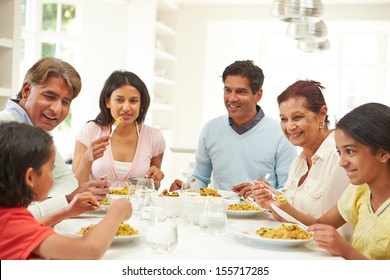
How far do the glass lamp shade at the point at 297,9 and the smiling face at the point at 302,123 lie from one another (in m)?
1.11

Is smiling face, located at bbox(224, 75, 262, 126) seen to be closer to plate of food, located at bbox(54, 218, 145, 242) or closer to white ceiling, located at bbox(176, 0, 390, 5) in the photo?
plate of food, located at bbox(54, 218, 145, 242)

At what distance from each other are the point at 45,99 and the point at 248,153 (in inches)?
51.0

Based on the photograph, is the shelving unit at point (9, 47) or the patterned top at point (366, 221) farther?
the shelving unit at point (9, 47)

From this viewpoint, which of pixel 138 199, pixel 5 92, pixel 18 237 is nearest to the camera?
pixel 18 237

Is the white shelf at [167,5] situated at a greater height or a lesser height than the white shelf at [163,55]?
greater

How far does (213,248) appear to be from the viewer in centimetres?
152

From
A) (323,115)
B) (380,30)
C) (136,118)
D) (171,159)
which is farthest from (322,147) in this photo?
(380,30)

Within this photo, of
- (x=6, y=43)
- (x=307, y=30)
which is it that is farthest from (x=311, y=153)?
(x=6, y=43)

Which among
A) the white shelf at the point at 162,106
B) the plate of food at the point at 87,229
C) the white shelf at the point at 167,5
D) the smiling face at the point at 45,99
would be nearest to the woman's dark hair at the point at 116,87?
the smiling face at the point at 45,99

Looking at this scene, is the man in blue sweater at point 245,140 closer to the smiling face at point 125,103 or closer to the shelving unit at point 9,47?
the smiling face at point 125,103

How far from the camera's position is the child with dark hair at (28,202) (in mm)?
1234

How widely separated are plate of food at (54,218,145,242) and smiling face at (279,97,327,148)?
91 centimetres

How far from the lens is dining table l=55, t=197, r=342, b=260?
1428 millimetres

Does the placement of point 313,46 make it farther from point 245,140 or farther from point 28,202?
point 28,202
